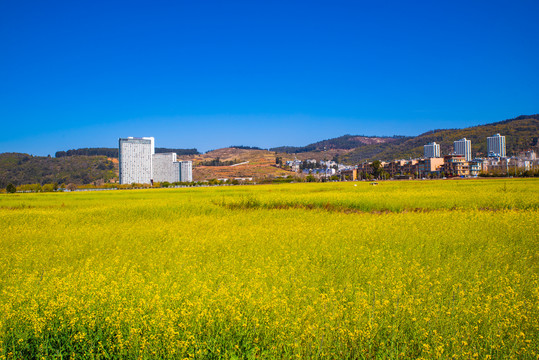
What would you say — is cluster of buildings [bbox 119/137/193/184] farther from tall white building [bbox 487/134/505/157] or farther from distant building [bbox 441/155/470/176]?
tall white building [bbox 487/134/505/157]

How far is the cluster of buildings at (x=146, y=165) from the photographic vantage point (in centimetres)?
16369

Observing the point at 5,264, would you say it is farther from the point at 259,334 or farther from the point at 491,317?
the point at 491,317

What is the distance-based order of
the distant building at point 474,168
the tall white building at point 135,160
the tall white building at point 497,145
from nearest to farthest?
the distant building at point 474,168
the tall white building at point 135,160
the tall white building at point 497,145

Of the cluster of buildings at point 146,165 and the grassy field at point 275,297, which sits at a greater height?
the cluster of buildings at point 146,165

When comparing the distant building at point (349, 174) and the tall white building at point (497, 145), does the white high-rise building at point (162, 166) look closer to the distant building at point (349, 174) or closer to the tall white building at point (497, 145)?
the distant building at point (349, 174)

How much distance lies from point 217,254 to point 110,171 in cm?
18120

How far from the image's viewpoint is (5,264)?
25.5 feet

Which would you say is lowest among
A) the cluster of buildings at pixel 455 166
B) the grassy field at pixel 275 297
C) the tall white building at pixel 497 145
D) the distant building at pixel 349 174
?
the grassy field at pixel 275 297

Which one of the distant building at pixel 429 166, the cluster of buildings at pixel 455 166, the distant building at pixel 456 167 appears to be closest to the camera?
the distant building at pixel 456 167

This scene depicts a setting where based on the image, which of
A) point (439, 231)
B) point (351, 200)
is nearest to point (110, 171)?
point (351, 200)

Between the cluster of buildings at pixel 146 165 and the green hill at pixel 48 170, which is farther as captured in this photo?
the cluster of buildings at pixel 146 165

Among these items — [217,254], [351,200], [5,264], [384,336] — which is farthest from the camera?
[351,200]

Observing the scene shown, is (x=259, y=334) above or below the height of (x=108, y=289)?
below

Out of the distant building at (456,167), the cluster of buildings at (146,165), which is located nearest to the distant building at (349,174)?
the distant building at (456,167)
